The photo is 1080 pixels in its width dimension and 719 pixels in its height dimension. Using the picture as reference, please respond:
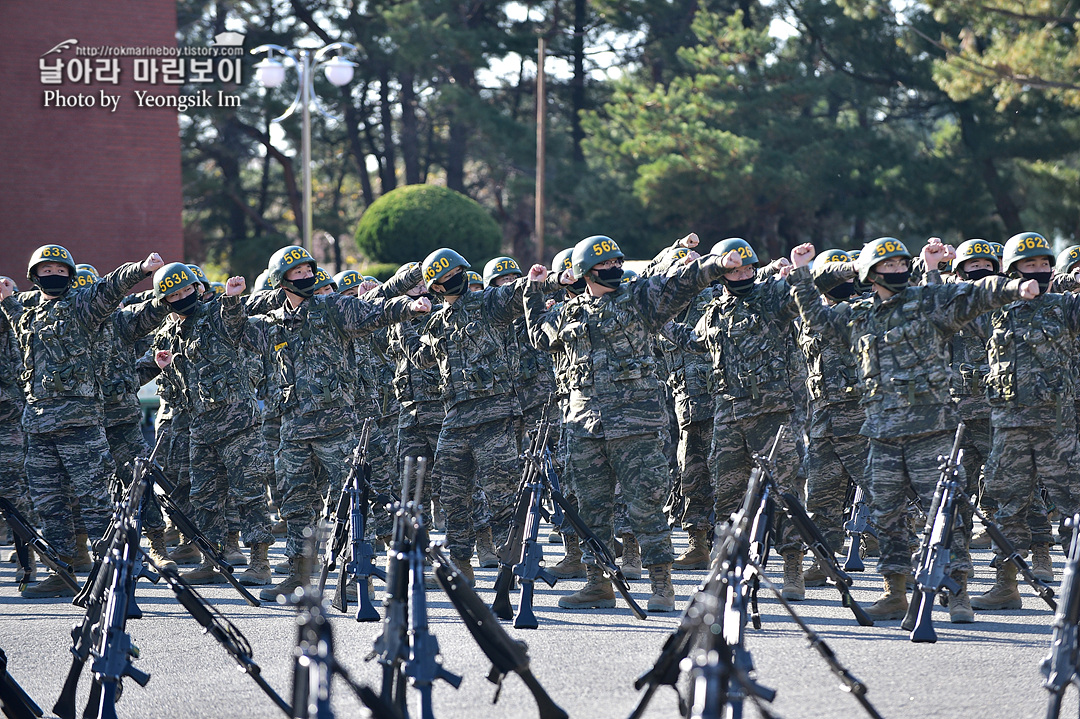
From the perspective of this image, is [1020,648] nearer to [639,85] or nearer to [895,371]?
[895,371]

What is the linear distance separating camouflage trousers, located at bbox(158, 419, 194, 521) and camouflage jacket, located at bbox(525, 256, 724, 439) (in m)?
3.62

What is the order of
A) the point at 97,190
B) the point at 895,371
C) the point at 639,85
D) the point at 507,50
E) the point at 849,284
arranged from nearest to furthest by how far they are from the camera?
the point at 895,371 < the point at 849,284 < the point at 97,190 < the point at 639,85 < the point at 507,50

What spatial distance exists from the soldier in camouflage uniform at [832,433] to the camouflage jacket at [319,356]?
3.11 m

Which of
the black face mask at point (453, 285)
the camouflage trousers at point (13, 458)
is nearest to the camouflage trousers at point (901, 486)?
the black face mask at point (453, 285)

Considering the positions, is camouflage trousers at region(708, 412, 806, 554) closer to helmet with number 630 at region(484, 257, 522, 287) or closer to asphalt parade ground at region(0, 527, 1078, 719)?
asphalt parade ground at region(0, 527, 1078, 719)

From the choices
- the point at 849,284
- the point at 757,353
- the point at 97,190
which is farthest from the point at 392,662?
the point at 97,190

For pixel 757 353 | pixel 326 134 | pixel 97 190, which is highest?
pixel 326 134

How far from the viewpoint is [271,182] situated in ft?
136

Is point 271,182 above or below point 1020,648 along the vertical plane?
above

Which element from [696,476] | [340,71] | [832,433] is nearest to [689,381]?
[696,476]

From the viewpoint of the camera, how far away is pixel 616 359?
25.6 feet

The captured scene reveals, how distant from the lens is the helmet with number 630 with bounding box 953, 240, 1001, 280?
30.1 feet

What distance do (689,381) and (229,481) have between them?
3.58 m

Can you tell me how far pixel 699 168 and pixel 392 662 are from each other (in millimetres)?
24016
